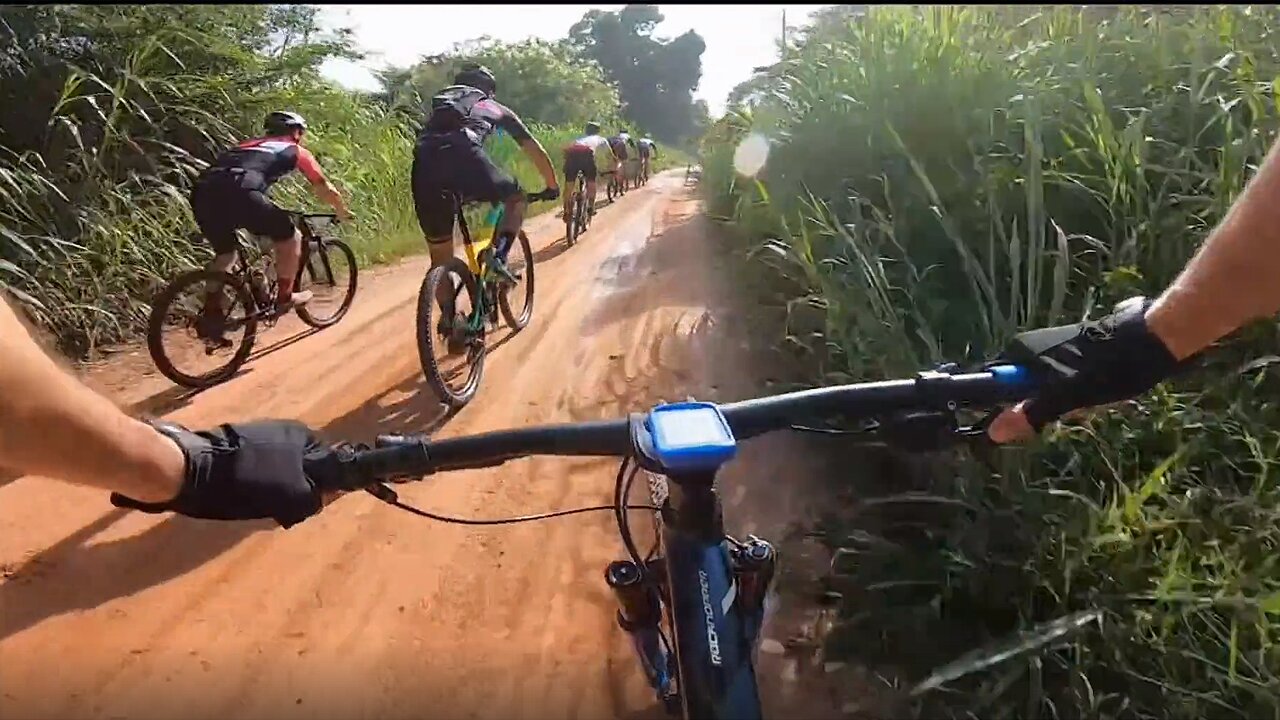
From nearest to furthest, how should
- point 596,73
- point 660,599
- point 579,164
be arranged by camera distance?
point 660,599
point 596,73
point 579,164

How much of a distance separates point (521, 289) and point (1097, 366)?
370 centimetres

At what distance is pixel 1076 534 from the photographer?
1.57 metres

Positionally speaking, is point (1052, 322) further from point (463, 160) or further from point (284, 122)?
point (284, 122)

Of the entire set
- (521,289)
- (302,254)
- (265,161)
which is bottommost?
(521,289)

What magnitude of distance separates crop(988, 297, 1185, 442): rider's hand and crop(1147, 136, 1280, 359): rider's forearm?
0.08ft

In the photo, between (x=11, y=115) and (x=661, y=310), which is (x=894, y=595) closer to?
(x=661, y=310)

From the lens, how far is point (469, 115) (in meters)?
2.91

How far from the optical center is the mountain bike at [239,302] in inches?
129

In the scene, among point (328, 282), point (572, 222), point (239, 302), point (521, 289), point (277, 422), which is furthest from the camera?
point (572, 222)

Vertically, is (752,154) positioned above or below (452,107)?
below

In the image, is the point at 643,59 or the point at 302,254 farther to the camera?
the point at 302,254

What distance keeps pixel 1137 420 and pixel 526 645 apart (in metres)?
1.48

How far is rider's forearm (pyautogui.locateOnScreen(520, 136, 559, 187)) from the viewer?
11.7 feet

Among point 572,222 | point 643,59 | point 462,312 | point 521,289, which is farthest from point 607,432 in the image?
point 572,222
